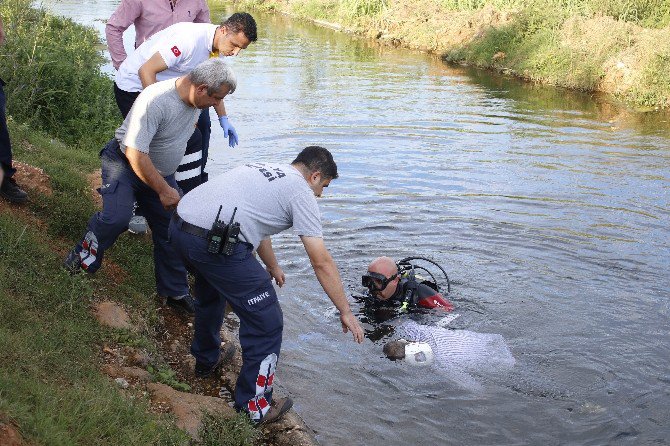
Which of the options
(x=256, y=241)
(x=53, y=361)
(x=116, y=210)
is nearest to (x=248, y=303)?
(x=256, y=241)

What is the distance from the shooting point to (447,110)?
1648 centimetres

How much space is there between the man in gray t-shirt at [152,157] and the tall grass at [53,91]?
12.7 feet

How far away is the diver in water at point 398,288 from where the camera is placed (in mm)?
6949

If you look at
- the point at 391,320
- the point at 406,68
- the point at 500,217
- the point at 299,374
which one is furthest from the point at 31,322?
the point at 406,68

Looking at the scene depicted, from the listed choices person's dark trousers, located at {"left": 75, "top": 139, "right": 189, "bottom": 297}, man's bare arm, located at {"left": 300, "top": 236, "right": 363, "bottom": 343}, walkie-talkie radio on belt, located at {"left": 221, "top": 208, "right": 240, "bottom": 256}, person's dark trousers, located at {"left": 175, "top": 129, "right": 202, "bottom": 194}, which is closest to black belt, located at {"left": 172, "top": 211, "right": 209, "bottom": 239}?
walkie-talkie radio on belt, located at {"left": 221, "top": 208, "right": 240, "bottom": 256}

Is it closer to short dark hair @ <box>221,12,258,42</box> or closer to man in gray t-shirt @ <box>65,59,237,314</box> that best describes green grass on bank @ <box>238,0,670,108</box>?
short dark hair @ <box>221,12,258,42</box>

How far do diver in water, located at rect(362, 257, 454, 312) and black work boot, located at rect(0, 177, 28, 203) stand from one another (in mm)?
2871

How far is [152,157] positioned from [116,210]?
1.35ft

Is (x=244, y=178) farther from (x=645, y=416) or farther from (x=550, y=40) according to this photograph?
(x=550, y=40)

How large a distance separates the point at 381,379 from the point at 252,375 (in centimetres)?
172

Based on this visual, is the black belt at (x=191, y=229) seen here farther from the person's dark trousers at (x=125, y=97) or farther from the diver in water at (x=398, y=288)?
the diver in water at (x=398, y=288)

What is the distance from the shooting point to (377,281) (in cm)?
693

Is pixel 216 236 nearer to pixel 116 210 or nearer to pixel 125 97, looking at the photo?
pixel 116 210

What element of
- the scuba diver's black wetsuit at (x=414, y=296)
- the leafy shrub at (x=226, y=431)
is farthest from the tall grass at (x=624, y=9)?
the leafy shrub at (x=226, y=431)
